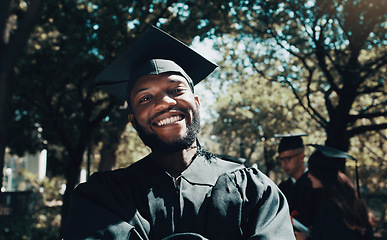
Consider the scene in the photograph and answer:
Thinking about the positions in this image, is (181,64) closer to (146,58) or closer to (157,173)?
(146,58)

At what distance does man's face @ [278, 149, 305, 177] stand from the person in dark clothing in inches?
48.5

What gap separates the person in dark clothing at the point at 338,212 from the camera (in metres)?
3.76

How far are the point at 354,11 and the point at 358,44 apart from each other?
950mm

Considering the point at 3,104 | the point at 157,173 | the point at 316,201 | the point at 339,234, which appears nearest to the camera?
the point at 157,173

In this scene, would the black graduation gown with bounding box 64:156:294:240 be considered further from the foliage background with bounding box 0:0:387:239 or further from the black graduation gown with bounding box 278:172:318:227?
the foliage background with bounding box 0:0:387:239

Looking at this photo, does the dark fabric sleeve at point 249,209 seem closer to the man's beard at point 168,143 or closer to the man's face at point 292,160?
the man's beard at point 168,143

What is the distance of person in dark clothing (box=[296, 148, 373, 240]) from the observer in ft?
12.3

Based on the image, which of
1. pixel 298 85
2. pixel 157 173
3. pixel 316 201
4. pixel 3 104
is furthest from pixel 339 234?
pixel 298 85

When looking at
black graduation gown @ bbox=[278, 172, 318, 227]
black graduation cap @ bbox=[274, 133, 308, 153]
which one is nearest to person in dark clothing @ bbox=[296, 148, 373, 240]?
black graduation gown @ bbox=[278, 172, 318, 227]

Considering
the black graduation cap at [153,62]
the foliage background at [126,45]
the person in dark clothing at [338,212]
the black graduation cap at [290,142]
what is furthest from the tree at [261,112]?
the black graduation cap at [153,62]

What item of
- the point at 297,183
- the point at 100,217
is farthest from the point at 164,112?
the point at 297,183

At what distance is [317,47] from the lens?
30.8 feet

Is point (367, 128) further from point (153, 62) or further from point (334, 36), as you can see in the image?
point (153, 62)

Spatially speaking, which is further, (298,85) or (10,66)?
(298,85)
